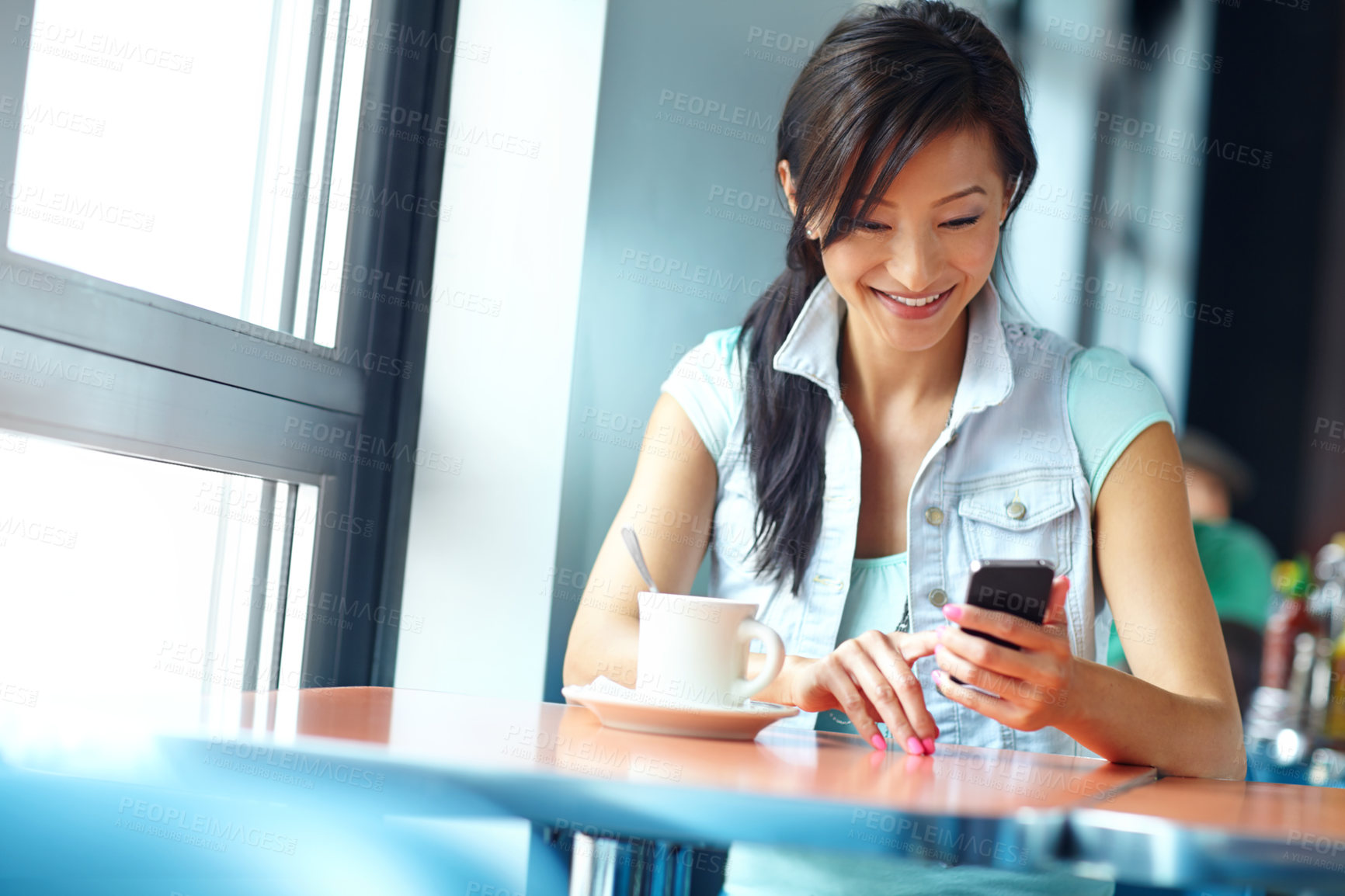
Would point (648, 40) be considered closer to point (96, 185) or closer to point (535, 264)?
point (535, 264)

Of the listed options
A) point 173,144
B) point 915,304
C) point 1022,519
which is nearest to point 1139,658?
point 1022,519

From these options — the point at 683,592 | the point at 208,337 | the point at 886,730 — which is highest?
the point at 208,337

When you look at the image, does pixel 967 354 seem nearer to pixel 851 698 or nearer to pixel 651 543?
pixel 651 543

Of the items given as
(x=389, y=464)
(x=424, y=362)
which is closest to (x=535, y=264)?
(x=424, y=362)

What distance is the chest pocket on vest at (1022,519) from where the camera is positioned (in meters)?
1.29

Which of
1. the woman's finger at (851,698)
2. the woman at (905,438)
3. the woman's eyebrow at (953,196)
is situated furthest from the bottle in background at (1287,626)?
the woman's finger at (851,698)

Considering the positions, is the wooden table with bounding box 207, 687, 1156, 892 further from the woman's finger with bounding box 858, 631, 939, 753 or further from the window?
the window

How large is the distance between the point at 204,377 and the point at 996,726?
100 cm

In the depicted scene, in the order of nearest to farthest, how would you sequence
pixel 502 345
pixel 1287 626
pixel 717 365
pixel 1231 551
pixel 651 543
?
1. pixel 651 543
2. pixel 717 365
3. pixel 502 345
4. pixel 1287 626
5. pixel 1231 551

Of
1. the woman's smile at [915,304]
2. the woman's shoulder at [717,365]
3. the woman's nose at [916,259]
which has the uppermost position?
the woman's nose at [916,259]

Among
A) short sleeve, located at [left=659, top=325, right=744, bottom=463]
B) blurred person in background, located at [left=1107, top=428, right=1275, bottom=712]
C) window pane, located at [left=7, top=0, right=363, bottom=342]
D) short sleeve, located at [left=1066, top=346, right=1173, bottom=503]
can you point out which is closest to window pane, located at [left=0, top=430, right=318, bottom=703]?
window pane, located at [left=7, top=0, right=363, bottom=342]

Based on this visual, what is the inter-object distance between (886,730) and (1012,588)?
337 millimetres

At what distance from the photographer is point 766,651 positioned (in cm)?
95

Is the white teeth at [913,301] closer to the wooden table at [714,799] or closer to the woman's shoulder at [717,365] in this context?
the woman's shoulder at [717,365]
